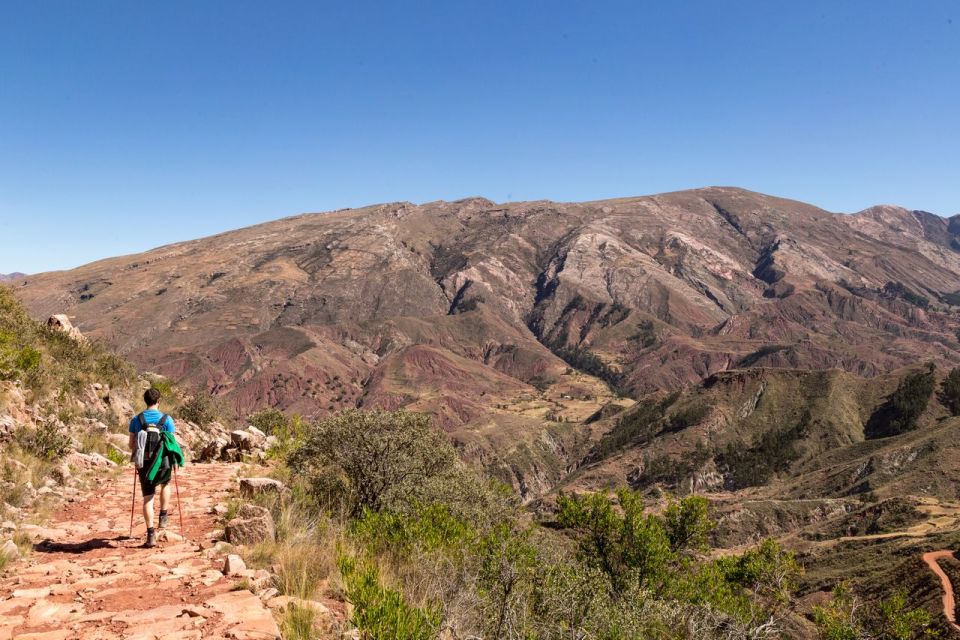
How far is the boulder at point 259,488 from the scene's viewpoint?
36.6ft

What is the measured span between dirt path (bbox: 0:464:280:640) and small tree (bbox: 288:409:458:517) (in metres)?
4.51

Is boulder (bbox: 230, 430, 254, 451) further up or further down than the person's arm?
further down

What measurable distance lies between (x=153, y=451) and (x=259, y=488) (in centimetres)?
291

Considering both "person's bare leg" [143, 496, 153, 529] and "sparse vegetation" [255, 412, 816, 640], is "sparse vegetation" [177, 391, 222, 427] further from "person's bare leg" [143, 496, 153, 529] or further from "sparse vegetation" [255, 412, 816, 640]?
"person's bare leg" [143, 496, 153, 529]

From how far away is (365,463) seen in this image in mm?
14727

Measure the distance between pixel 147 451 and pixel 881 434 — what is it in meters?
140

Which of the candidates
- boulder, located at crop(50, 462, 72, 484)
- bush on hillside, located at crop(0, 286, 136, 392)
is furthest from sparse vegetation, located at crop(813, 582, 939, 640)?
bush on hillside, located at crop(0, 286, 136, 392)

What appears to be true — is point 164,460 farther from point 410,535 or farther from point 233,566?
point 410,535

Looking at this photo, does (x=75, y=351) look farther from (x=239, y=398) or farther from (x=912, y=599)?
(x=239, y=398)

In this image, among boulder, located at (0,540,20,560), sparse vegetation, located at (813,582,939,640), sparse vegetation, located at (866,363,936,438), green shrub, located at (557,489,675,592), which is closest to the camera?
boulder, located at (0,540,20,560)

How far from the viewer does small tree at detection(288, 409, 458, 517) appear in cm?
1379

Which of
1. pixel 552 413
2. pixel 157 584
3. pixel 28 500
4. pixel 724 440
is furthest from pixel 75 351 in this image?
pixel 552 413

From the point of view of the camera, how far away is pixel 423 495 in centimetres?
1386

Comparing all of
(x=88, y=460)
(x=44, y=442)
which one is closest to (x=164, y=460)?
(x=44, y=442)
